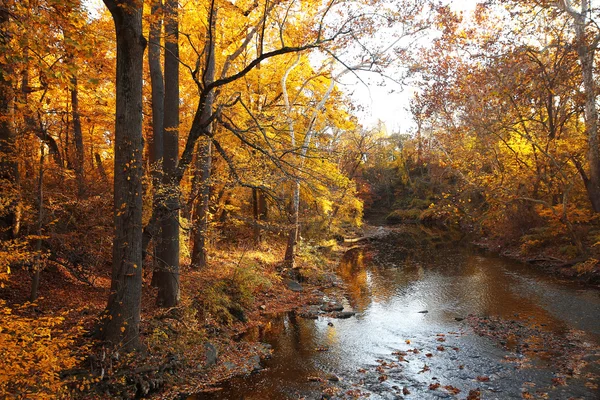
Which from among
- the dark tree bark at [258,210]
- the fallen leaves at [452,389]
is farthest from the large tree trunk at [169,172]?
the dark tree bark at [258,210]

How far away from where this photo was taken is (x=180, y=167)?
7734 millimetres

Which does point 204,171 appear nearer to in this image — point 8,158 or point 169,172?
point 169,172

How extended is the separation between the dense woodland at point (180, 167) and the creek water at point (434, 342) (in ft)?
5.63

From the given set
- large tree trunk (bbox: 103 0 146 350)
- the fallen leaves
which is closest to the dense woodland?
large tree trunk (bbox: 103 0 146 350)

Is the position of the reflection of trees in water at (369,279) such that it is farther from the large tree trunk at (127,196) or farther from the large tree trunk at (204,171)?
the large tree trunk at (127,196)

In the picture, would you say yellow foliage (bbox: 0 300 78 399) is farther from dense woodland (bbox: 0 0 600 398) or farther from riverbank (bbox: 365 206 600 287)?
riverbank (bbox: 365 206 600 287)

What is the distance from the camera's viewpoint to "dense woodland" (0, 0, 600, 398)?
6.50m

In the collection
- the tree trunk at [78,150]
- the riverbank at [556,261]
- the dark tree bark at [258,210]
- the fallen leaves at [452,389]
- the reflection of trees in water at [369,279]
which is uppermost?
the tree trunk at [78,150]

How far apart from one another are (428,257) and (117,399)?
18.5m

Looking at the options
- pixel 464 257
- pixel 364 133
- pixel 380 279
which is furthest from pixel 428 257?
pixel 364 133

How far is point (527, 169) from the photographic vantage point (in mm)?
20516

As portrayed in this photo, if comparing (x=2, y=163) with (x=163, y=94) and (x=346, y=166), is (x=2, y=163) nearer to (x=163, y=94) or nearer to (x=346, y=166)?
(x=163, y=94)

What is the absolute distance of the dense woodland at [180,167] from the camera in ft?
21.3

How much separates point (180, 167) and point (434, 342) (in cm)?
715
